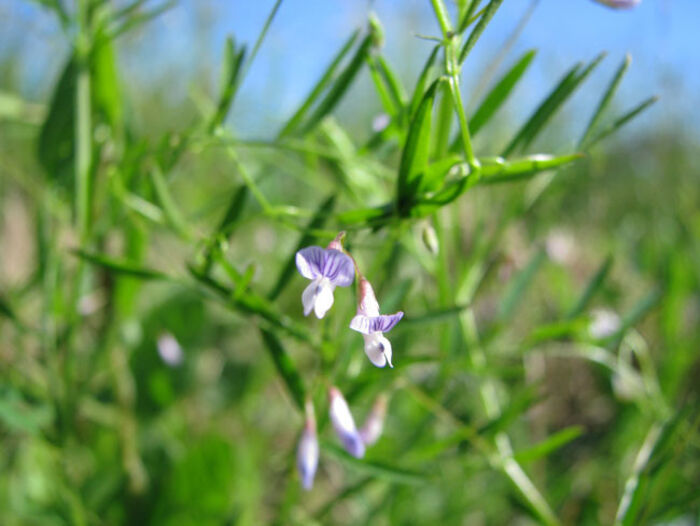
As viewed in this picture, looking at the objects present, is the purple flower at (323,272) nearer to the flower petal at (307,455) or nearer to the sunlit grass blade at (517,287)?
the flower petal at (307,455)

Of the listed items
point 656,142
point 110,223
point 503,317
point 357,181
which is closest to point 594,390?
point 503,317

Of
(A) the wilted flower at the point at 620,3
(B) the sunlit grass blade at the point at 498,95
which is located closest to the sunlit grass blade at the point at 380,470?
(B) the sunlit grass blade at the point at 498,95

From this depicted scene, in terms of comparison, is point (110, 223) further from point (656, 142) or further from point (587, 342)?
point (656, 142)

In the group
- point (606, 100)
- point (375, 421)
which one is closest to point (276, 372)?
Answer: point (375, 421)

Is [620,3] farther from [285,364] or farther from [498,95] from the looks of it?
[285,364]

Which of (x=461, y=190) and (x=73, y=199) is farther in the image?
(x=73, y=199)

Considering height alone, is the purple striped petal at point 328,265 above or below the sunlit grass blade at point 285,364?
above

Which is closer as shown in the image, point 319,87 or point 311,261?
point 311,261
